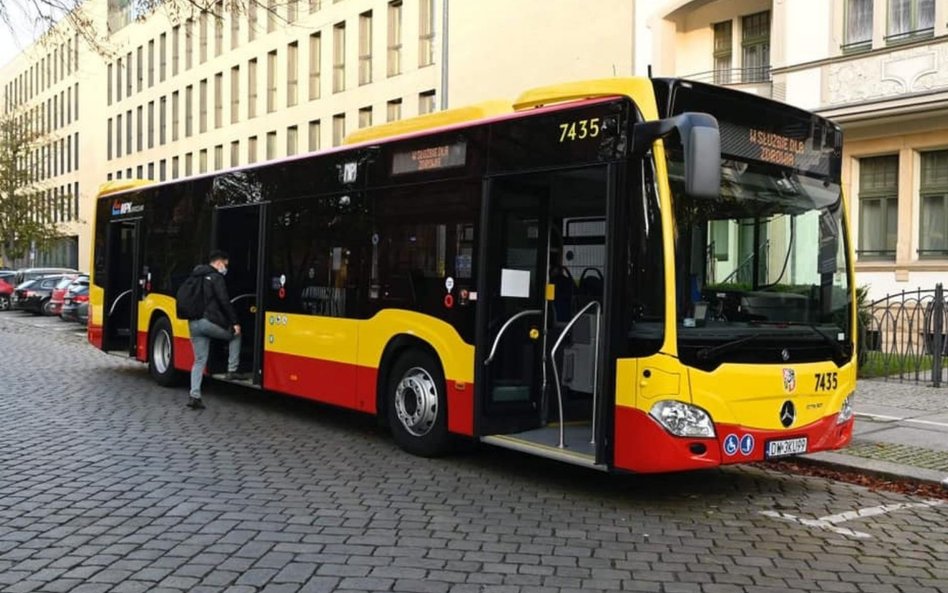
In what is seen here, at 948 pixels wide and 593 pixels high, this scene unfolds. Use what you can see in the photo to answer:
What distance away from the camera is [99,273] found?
14.5 metres

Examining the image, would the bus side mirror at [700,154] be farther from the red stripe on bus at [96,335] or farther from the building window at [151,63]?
the building window at [151,63]

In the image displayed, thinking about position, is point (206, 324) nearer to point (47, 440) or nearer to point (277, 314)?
point (277, 314)

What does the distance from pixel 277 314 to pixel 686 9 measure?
1617 centimetres

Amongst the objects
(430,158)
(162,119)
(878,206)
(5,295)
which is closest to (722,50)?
(878,206)

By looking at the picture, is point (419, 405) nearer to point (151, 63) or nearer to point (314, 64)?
point (314, 64)

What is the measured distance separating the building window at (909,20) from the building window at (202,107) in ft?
123

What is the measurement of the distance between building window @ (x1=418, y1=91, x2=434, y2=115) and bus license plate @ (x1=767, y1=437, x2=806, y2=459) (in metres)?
28.1

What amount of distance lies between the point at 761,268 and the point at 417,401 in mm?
3146

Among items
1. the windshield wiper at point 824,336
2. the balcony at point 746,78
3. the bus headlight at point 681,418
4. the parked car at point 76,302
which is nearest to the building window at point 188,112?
the parked car at point 76,302

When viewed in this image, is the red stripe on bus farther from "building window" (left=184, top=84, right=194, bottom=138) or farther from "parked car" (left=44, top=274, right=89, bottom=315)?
"building window" (left=184, top=84, right=194, bottom=138)

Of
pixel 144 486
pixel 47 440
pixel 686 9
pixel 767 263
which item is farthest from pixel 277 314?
pixel 686 9

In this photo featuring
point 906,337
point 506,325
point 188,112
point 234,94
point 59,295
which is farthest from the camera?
point 188,112

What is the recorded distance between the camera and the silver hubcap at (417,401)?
7.93 m

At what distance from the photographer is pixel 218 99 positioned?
46.9 meters
